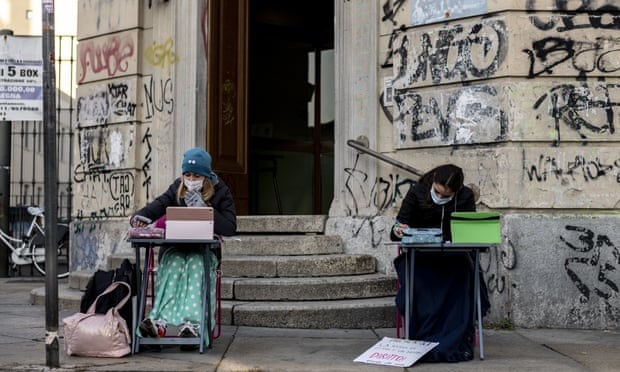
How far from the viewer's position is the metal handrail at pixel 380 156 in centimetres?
791

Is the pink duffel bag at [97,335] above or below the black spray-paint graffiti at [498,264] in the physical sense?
below

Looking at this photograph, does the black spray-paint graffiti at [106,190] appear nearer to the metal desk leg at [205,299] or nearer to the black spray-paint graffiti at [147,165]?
the black spray-paint graffiti at [147,165]

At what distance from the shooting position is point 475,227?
18.6 ft

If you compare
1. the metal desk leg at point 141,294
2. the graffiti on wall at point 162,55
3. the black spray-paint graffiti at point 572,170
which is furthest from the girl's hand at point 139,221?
the graffiti on wall at point 162,55

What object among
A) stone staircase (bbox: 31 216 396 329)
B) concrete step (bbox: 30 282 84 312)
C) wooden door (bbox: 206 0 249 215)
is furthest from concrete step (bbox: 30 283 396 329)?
wooden door (bbox: 206 0 249 215)

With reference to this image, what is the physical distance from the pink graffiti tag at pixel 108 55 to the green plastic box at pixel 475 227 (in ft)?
17.1

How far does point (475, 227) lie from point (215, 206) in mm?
1884

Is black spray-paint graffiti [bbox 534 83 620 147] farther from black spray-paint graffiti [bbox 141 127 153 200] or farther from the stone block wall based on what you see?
black spray-paint graffiti [bbox 141 127 153 200]

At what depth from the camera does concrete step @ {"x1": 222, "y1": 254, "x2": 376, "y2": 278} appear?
7793mm

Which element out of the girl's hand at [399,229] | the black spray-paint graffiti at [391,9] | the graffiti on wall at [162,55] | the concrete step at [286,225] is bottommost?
the concrete step at [286,225]

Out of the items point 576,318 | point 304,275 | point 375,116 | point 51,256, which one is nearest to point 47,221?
point 51,256

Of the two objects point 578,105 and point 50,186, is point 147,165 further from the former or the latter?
point 578,105

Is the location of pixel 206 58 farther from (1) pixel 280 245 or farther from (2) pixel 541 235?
(2) pixel 541 235

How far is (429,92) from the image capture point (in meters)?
7.93
